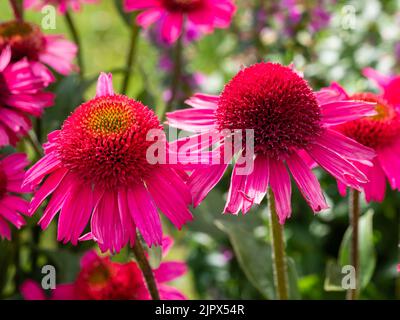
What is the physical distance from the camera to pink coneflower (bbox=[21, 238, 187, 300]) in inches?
31.3

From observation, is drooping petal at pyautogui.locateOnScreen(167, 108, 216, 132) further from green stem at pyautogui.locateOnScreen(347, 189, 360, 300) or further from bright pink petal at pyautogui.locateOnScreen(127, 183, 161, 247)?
green stem at pyautogui.locateOnScreen(347, 189, 360, 300)

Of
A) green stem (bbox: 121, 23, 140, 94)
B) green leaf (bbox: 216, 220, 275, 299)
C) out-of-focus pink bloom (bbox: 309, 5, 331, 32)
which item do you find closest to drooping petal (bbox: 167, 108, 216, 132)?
green leaf (bbox: 216, 220, 275, 299)

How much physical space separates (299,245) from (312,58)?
0.47 meters

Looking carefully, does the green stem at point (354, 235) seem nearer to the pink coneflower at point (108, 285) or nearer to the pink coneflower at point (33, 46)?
the pink coneflower at point (108, 285)

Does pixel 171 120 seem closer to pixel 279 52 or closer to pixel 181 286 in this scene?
pixel 279 52

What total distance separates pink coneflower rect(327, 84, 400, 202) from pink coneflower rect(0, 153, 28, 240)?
37 cm

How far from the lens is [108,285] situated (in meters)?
0.80

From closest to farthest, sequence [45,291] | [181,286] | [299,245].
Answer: [45,291]
[299,245]
[181,286]

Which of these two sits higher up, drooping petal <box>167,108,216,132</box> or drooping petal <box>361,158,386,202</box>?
drooping petal <box>167,108,216,132</box>

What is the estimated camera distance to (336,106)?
674mm

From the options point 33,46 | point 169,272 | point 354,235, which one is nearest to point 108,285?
point 169,272

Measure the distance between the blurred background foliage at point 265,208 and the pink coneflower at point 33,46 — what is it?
0.05m

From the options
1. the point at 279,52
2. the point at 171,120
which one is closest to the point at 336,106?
the point at 171,120

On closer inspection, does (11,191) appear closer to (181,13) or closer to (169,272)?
(169,272)
